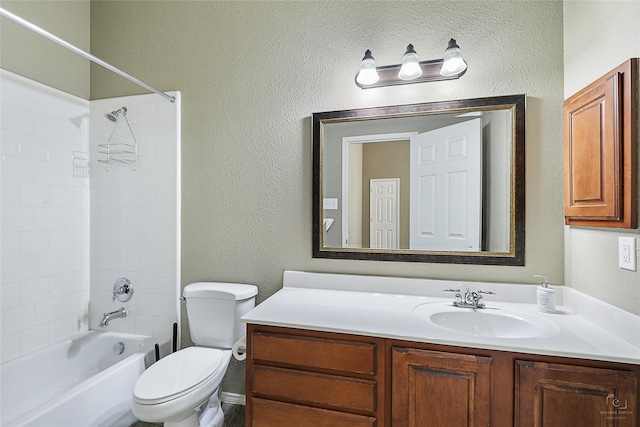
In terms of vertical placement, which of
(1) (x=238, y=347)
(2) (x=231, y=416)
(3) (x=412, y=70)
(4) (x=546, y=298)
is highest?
(3) (x=412, y=70)

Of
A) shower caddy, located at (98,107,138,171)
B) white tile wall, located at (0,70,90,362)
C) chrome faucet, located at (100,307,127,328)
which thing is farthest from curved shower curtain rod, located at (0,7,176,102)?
chrome faucet, located at (100,307,127,328)

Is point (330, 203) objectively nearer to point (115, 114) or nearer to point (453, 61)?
point (453, 61)

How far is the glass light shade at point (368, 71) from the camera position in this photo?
5.88 feet

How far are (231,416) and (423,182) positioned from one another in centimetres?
180

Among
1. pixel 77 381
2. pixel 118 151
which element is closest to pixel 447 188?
pixel 118 151

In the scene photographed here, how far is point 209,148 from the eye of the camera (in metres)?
2.18

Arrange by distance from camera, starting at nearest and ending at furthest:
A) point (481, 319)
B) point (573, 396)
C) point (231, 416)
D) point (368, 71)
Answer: point (573, 396) < point (481, 319) < point (368, 71) < point (231, 416)

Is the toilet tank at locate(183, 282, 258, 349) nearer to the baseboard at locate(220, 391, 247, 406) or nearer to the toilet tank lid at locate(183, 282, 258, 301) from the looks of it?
the toilet tank lid at locate(183, 282, 258, 301)

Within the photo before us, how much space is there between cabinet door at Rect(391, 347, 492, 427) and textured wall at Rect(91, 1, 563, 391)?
64 cm

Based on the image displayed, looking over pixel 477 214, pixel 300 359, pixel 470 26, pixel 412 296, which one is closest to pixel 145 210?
pixel 300 359

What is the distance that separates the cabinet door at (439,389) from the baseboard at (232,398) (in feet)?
3.96

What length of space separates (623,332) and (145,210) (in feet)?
8.50

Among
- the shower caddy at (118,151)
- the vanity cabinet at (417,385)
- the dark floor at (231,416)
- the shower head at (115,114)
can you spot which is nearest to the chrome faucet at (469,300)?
the vanity cabinet at (417,385)

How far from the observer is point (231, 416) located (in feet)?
6.68
